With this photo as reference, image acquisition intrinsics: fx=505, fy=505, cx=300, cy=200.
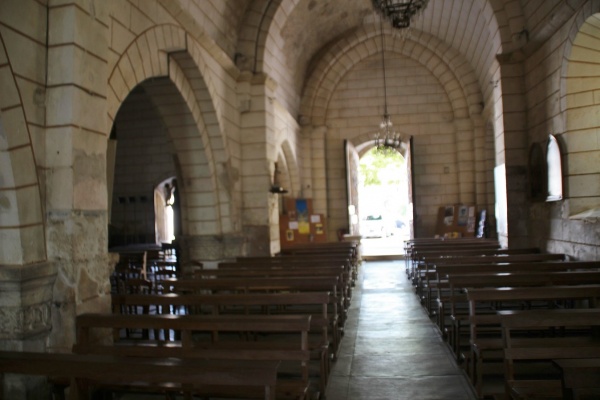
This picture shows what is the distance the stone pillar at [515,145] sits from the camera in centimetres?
834

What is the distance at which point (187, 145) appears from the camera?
7449 mm

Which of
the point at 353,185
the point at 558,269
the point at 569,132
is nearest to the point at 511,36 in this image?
the point at 569,132

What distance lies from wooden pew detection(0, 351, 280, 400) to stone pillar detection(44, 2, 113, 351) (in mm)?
973

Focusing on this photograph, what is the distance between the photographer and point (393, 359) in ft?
14.9

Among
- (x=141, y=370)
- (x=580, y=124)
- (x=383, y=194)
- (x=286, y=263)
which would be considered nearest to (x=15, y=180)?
(x=141, y=370)

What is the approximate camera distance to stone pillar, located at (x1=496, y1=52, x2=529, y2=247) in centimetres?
834

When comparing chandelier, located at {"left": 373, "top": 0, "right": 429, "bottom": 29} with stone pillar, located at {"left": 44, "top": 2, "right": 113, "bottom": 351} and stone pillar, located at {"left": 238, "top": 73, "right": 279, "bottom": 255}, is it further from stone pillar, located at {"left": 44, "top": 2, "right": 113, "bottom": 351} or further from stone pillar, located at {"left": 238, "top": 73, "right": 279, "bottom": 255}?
stone pillar, located at {"left": 44, "top": 2, "right": 113, "bottom": 351}

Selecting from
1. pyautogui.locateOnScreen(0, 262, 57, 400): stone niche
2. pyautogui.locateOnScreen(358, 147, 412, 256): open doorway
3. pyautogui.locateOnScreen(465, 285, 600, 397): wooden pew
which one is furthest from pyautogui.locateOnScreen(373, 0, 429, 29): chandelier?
pyautogui.locateOnScreen(358, 147, 412, 256): open doorway

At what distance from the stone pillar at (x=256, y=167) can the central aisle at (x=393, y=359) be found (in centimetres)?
224

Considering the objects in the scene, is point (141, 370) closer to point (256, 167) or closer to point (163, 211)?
point (256, 167)

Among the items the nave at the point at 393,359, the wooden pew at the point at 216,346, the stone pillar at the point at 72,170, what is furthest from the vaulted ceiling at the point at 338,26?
the nave at the point at 393,359

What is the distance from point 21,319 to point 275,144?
275 inches

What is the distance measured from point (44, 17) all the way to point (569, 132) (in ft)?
20.6

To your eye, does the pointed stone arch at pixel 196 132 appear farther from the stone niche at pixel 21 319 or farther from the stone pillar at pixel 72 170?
the stone niche at pixel 21 319
